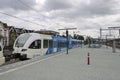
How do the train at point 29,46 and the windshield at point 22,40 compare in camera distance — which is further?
the windshield at point 22,40

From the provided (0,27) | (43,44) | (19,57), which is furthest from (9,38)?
(19,57)

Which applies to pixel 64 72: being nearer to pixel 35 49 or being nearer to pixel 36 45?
pixel 35 49

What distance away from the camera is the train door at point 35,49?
20281mm

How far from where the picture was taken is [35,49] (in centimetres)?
2116

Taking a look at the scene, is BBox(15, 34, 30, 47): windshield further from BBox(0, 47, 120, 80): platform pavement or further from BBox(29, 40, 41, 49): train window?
BBox(0, 47, 120, 80): platform pavement

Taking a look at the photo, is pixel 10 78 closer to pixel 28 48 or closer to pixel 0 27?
pixel 28 48

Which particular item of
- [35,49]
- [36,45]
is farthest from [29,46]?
[36,45]

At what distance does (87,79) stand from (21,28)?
67.7 meters

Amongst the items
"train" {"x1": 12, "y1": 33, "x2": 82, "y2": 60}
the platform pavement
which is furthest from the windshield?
the platform pavement

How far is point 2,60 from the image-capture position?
11117mm

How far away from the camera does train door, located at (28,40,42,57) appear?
798 inches

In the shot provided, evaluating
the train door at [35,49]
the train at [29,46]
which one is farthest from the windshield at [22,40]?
the train door at [35,49]

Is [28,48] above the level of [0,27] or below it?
below

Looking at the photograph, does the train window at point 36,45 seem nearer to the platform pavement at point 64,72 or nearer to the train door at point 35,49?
the train door at point 35,49
